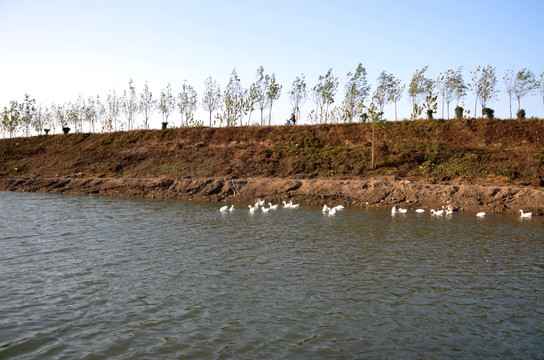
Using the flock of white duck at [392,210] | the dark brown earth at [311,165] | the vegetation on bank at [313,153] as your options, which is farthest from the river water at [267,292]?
the vegetation on bank at [313,153]

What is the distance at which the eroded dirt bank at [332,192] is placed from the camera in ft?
93.8

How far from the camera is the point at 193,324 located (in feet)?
28.9

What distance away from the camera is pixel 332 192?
32375mm

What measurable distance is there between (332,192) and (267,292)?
872 inches

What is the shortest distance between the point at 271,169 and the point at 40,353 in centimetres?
3494

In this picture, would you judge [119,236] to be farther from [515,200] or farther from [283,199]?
[515,200]

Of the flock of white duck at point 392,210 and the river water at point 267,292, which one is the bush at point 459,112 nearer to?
the flock of white duck at point 392,210

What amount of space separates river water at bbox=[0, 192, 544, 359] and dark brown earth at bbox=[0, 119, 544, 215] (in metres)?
10.5

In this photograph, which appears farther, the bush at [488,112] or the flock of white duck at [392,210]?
the bush at [488,112]

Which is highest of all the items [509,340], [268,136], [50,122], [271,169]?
[50,122]

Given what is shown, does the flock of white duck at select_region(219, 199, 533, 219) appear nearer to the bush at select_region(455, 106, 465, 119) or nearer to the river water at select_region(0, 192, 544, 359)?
the river water at select_region(0, 192, 544, 359)

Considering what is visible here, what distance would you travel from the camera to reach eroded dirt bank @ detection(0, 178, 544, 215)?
93.8ft

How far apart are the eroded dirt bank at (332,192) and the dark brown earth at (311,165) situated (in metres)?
0.09

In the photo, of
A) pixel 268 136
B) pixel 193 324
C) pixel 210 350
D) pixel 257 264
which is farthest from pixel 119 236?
pixel 268 136
